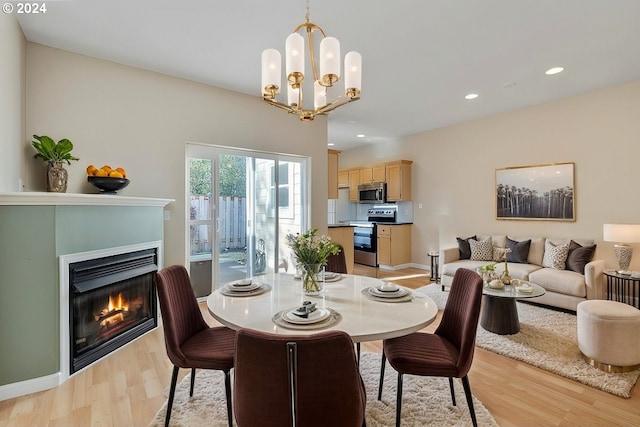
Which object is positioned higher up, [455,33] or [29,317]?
[455,33]

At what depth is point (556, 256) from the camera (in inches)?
155

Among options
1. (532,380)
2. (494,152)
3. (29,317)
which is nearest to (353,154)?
(494,152)

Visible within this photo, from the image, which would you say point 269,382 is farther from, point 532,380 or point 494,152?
point 494,152

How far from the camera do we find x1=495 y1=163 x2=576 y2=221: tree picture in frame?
14.0 ft

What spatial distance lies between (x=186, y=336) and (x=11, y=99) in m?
2.34

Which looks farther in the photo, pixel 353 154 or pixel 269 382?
pixel 353 154

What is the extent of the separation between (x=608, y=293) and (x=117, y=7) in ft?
18.2

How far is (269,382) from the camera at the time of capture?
1.02m

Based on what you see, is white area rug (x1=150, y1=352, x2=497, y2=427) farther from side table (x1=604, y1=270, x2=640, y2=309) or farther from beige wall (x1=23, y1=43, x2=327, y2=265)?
side table (x1=604, y1=270, x2=640, y2=309)

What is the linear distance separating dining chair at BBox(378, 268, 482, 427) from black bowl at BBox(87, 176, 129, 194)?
2842mm

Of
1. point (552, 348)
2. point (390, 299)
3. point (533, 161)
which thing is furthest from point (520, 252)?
point (390, 299)

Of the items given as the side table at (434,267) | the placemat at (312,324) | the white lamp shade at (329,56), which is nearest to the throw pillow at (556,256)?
the side table at (434,267)

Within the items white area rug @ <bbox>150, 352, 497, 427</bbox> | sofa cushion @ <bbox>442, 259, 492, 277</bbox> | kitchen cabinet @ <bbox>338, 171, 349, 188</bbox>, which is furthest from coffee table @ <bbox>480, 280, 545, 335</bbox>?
kitchen cabinet @ <bbox>338, 171, 349, 188</bbox>

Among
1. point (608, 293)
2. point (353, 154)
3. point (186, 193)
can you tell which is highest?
point (353, 154)
